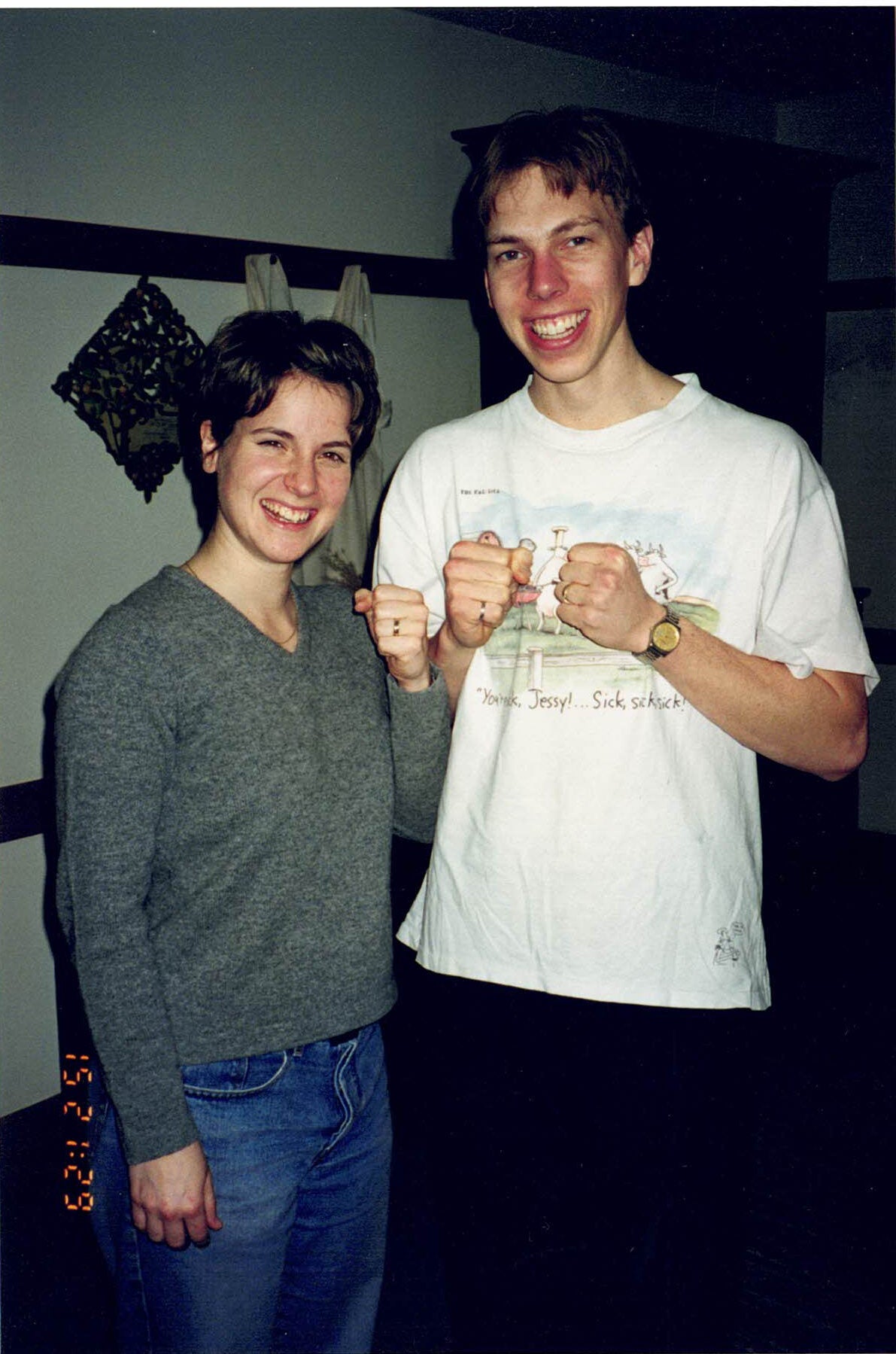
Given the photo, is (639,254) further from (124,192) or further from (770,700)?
(124,192)

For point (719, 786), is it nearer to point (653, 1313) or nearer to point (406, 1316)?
point (653, 1313)

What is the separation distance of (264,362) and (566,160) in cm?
47

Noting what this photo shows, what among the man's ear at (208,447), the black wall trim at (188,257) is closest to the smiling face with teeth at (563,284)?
the man's ear at (208,447)

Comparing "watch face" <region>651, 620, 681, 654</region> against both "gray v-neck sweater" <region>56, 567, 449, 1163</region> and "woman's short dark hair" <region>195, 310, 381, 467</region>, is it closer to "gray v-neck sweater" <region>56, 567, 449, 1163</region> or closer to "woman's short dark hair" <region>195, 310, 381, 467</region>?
"gray v-neck sweater" <region>56, 567, 449, 1163</region>

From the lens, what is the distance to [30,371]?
301 centimetres

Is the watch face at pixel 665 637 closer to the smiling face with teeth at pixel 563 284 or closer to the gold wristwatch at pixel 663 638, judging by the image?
the gold wristwatch at pixel 663 638

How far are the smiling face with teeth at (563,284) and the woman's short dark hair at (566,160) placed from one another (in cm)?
1

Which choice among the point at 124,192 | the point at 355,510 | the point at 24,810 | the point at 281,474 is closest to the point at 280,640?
the point at 281,474

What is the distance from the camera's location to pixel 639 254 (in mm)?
1521

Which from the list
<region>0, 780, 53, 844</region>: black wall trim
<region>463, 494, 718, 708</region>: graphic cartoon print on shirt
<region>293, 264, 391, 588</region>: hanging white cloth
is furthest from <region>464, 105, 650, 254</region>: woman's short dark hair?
<region>293, 264, 391, 588</region>: hanging white cloth

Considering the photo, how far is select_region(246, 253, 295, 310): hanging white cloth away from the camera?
3459 mm

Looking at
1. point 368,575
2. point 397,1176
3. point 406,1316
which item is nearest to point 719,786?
point 406,1316

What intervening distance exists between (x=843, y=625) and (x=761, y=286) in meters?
2.92

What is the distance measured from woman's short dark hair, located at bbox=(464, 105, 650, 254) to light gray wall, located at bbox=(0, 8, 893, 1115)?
126 centimetres
